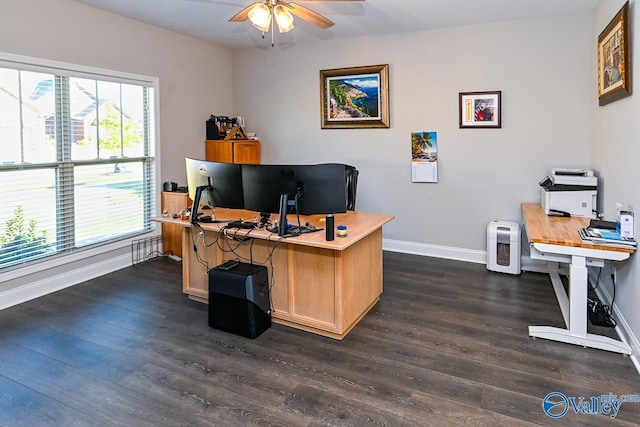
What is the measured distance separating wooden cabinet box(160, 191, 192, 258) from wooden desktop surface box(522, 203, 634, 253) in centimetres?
343

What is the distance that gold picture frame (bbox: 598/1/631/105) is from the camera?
8.97 feet

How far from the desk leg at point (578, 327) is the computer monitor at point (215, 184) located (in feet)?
7.46

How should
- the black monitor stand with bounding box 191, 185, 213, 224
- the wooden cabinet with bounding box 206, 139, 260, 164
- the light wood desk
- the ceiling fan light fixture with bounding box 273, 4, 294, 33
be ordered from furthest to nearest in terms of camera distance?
the wooden cabinet with bounding box 206, 139, 260, 164 → the black monitor stand with bounding box 191, 185, 213, 224 → the ceiling fan light fixture with bounding box 273, 4, 294, 33 → the light wood desk

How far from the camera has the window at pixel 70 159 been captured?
341cm

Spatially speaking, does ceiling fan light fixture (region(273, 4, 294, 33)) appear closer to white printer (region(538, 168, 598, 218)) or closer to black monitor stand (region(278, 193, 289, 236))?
black monitor stand (region(278, 193, 289, 236))

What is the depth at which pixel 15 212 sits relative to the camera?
346 centimetres

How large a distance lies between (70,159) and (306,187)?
2554mm

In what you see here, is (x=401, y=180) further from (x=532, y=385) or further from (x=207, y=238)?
(x=532, y=385)

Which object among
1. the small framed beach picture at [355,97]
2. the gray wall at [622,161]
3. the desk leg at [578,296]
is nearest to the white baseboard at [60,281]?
the small framed beach picture at [355,97]

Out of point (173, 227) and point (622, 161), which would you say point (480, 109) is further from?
point (173, 227)

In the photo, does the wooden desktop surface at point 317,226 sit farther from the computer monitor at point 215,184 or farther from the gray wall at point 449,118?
the gray wall at point 449,118

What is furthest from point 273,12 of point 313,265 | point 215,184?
point 313,265

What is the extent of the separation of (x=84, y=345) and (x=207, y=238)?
1.15m

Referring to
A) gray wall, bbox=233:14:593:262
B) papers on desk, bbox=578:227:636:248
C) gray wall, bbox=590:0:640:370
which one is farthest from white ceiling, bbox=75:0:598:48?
papers on desk, bbox=578:227:636:248
